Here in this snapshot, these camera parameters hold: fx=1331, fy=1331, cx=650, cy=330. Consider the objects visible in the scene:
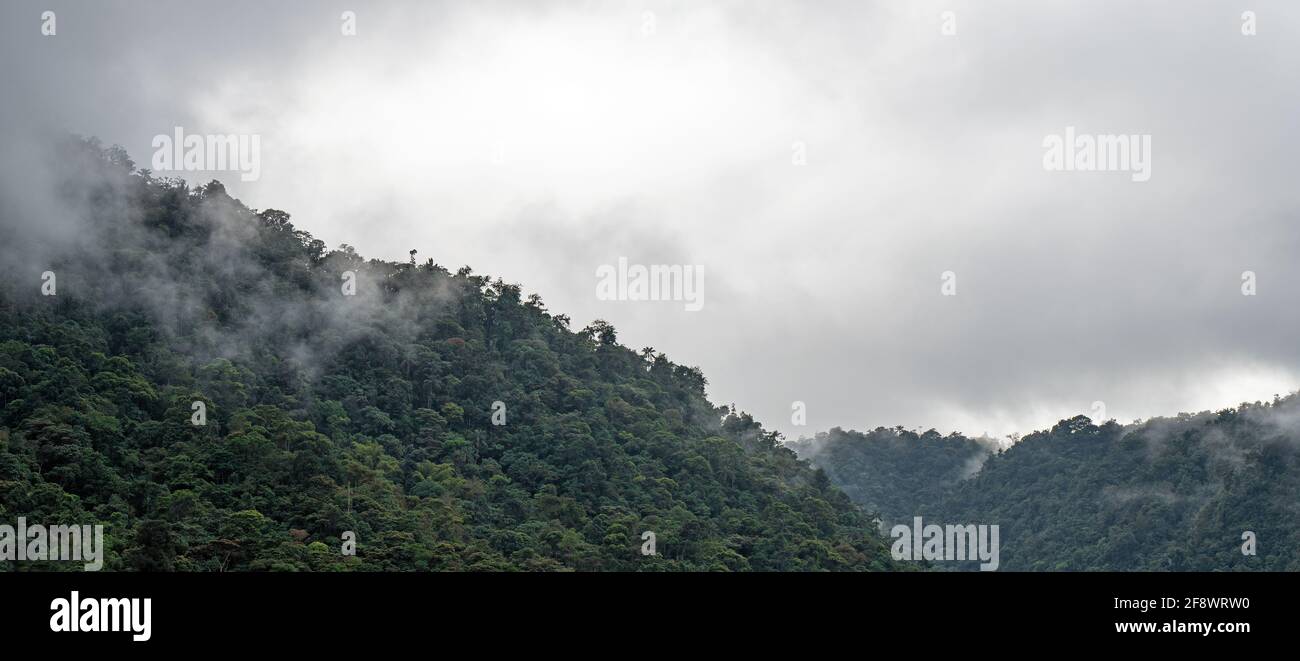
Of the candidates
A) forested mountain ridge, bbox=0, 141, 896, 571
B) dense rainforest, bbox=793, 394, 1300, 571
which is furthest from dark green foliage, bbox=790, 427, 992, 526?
forested mountain ridge, bbox=0, 141, 896, 571

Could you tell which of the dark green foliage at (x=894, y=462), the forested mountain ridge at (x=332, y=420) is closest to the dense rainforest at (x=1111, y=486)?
the dark green foliage at (x=894, y=462)

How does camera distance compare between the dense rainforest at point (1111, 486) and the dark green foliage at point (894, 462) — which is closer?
the dense rainforest at point (1111, 486)

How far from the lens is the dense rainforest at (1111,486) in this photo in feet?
206

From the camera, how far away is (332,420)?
4562 centimetres

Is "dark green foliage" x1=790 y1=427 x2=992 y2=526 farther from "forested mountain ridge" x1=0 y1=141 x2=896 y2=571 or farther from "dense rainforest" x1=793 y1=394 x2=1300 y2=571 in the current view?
"forested mountain ridge" x1=0 y1=141 x2=896 y2=571

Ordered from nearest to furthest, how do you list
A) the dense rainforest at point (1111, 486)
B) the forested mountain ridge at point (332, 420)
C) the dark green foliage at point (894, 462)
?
1. the forested mountain ridge at point (332, 420)
2. the dense rainforest at point (1111, 486)
3. the dark green foliage at point (894, 462)

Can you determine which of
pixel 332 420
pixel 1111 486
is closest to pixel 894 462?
pixel 1111 486

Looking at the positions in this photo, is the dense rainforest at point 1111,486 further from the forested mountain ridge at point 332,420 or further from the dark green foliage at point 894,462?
the forested mountain ridge at point 332,420

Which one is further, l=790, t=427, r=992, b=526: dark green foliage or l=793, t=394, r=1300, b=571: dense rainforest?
l=790, t=427, r=992, b=526: dark green foliage

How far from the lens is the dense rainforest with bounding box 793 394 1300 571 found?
62906 millimetres

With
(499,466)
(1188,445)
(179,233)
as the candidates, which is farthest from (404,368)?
(1188,445)

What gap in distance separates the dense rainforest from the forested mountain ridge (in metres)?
18.8

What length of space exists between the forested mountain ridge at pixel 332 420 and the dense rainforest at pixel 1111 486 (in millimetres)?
18803
